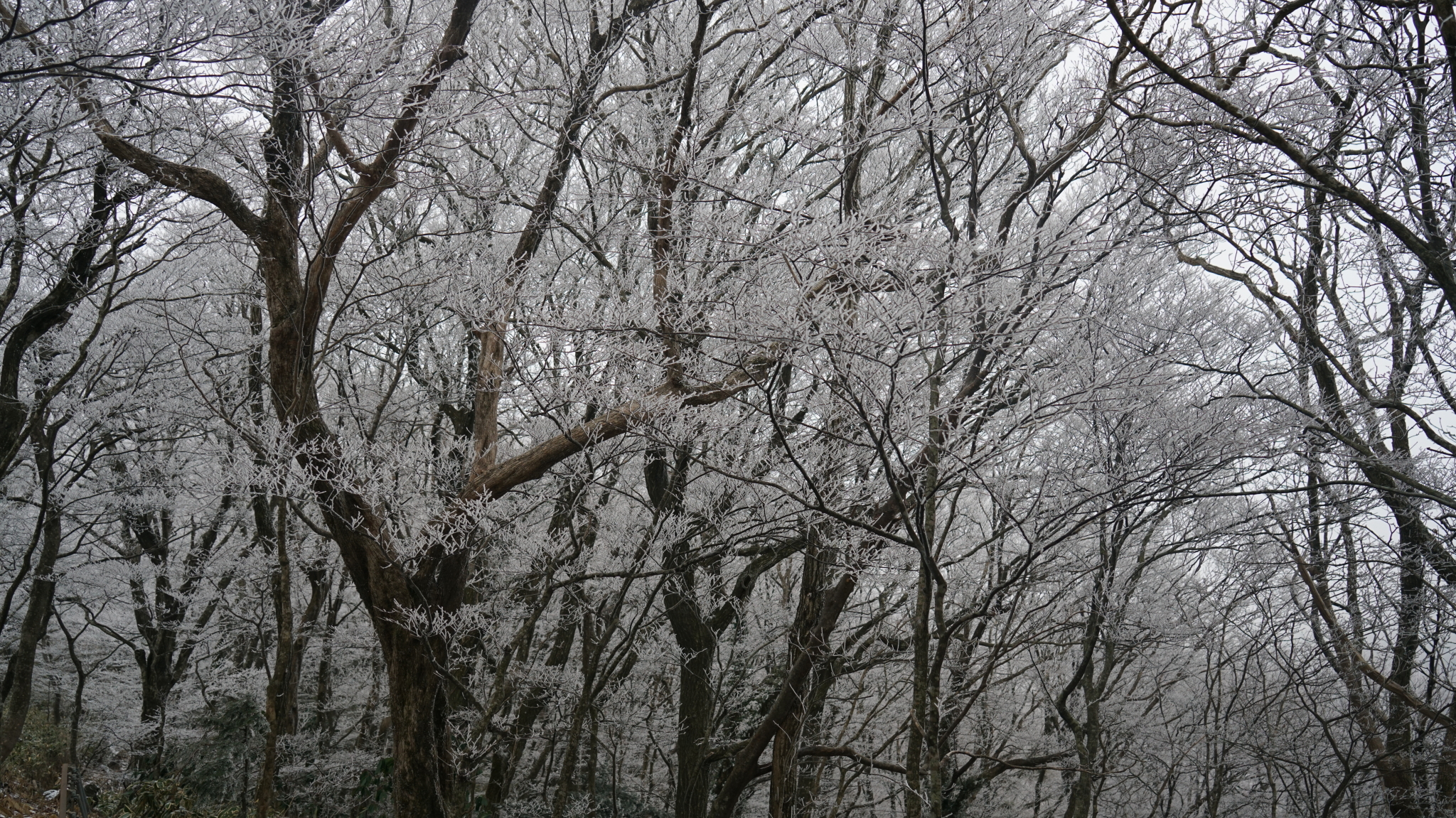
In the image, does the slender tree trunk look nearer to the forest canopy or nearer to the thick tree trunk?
the forest canopy

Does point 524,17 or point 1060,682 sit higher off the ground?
point 524,17

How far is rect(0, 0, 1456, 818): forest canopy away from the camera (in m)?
3.30

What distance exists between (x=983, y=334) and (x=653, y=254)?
94.9 inches

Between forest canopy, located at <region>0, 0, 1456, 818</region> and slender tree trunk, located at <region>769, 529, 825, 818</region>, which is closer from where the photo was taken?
forest canopy, located at <region>0, 0, 1456, 818</region>

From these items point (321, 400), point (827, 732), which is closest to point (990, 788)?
point (827, 732)

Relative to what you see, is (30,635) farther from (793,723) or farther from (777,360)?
(777,360)

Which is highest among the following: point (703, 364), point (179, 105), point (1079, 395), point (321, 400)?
point (321, 400)

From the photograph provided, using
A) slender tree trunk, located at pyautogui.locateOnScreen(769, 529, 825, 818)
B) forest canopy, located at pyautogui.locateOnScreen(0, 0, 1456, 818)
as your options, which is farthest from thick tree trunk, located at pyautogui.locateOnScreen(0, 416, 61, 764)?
slender tree trunk, located at pyautogui.locateOnScreen(769, 529, 825, 818)

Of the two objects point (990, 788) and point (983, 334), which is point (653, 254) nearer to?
point (983, 334)

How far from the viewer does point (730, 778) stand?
596 centimetres

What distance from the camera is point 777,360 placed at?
9.94 feet

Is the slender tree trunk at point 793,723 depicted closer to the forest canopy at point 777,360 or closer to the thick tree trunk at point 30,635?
the forest canopy at point 777,360

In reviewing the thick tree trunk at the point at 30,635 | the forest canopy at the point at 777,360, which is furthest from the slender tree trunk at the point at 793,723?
the thick tree trunk at the point at 30,635

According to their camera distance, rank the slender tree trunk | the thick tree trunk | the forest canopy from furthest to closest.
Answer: the thick tree trunk → the slender tree trunk → the forest canopy
